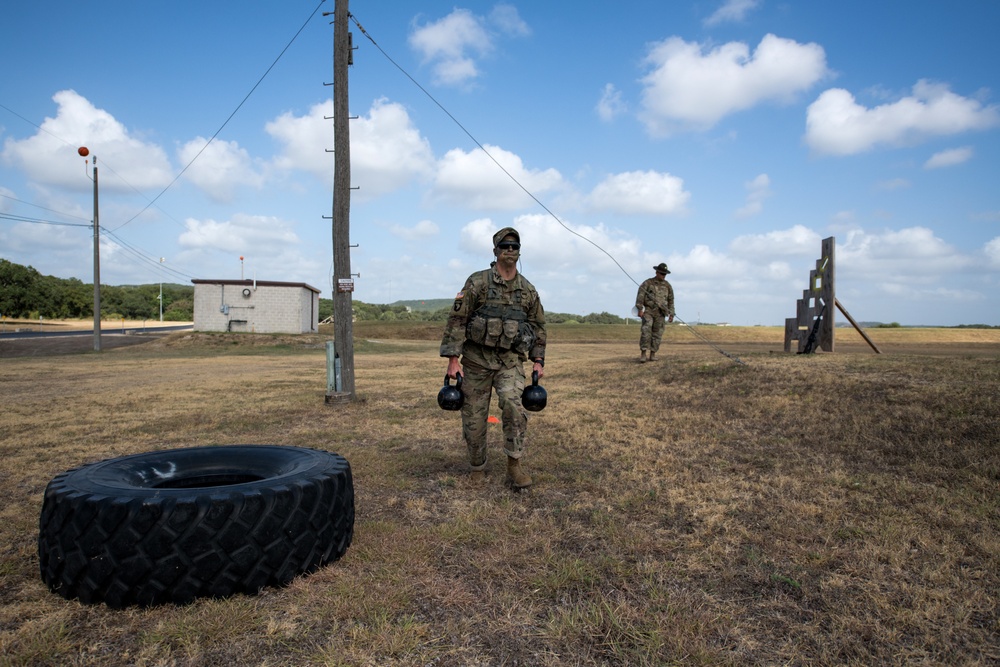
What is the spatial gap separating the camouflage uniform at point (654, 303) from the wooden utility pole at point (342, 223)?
723cm

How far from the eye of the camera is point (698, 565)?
3855mm

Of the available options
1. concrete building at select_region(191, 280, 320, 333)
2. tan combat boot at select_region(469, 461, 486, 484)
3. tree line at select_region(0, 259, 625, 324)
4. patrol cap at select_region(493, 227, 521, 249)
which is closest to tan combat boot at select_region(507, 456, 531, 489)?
tan combat boot at select_region(469, 461, 486, 484)

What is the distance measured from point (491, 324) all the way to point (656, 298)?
393 inches

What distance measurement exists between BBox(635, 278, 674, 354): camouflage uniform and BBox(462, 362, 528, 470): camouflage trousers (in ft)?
31.7

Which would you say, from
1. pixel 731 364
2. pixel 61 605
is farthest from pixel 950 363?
Answer: pixel 61 605

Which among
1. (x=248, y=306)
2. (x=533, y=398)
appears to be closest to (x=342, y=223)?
(x=533, y=398)

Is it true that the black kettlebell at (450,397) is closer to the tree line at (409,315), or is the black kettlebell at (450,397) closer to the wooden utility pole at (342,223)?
the wooden utility pole at (342,223)

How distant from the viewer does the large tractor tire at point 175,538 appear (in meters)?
3.19

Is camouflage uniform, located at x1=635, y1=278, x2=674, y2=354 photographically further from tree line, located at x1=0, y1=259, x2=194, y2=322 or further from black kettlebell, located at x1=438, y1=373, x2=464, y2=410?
tree line, located at x1=0, y1=259, x2=194, y2=322

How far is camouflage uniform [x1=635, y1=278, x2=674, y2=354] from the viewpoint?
14867 mm

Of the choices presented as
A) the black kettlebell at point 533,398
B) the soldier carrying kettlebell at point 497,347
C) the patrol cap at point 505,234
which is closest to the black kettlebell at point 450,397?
the soldier carrying kettlebell at point 497,347

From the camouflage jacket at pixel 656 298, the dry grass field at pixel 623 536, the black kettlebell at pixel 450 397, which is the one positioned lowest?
the dry grass field at pixel 623 536

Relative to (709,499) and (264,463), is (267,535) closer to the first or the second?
(264,463)

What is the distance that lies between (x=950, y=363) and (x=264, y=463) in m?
10.3
